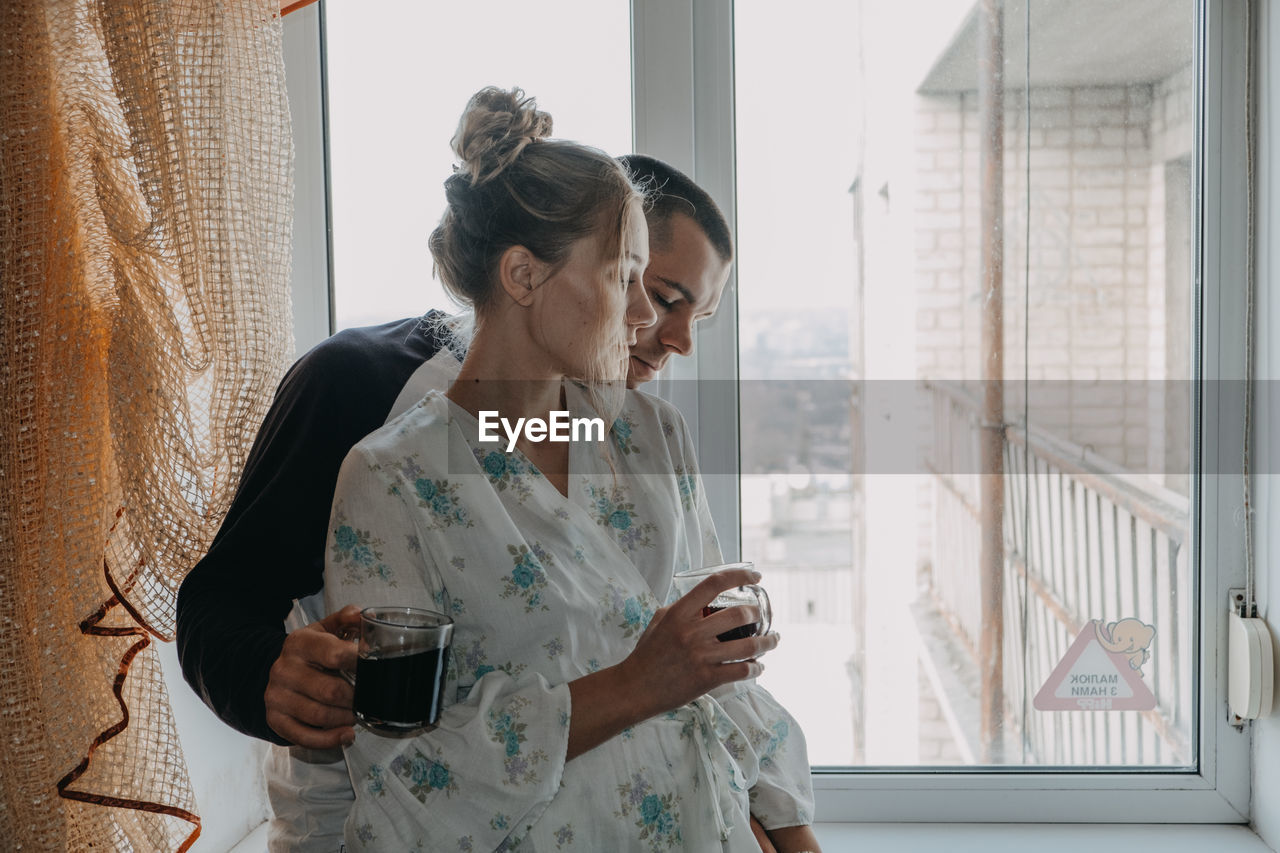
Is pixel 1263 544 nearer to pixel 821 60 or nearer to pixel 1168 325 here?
pixel 1168 325

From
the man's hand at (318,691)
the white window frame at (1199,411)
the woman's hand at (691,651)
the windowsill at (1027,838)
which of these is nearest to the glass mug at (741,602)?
the woman's hand at (691,651)

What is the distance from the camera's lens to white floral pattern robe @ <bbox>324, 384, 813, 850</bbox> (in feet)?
3.38

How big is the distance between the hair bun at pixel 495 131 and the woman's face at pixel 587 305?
14 centimetres

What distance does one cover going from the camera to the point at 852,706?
1.83 metres

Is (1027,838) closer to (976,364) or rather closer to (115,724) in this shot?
(976,364)

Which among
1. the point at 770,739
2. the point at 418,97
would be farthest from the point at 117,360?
the point at 770,739

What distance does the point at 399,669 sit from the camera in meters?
0.88

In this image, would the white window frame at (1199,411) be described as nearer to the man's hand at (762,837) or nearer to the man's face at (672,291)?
the man's face at (672,291)

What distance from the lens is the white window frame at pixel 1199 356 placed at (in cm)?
165

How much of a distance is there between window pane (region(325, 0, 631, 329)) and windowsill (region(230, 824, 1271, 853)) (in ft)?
3.29

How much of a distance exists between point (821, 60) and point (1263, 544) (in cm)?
108

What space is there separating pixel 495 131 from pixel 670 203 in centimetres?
31

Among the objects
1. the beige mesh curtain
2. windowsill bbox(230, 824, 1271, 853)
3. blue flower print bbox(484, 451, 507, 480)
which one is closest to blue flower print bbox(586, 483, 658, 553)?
blue flower print bbox(484, 451, 507, 480)

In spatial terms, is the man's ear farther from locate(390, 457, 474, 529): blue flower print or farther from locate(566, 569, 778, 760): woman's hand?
locate(566, 569, 778, 760): woman's hand
